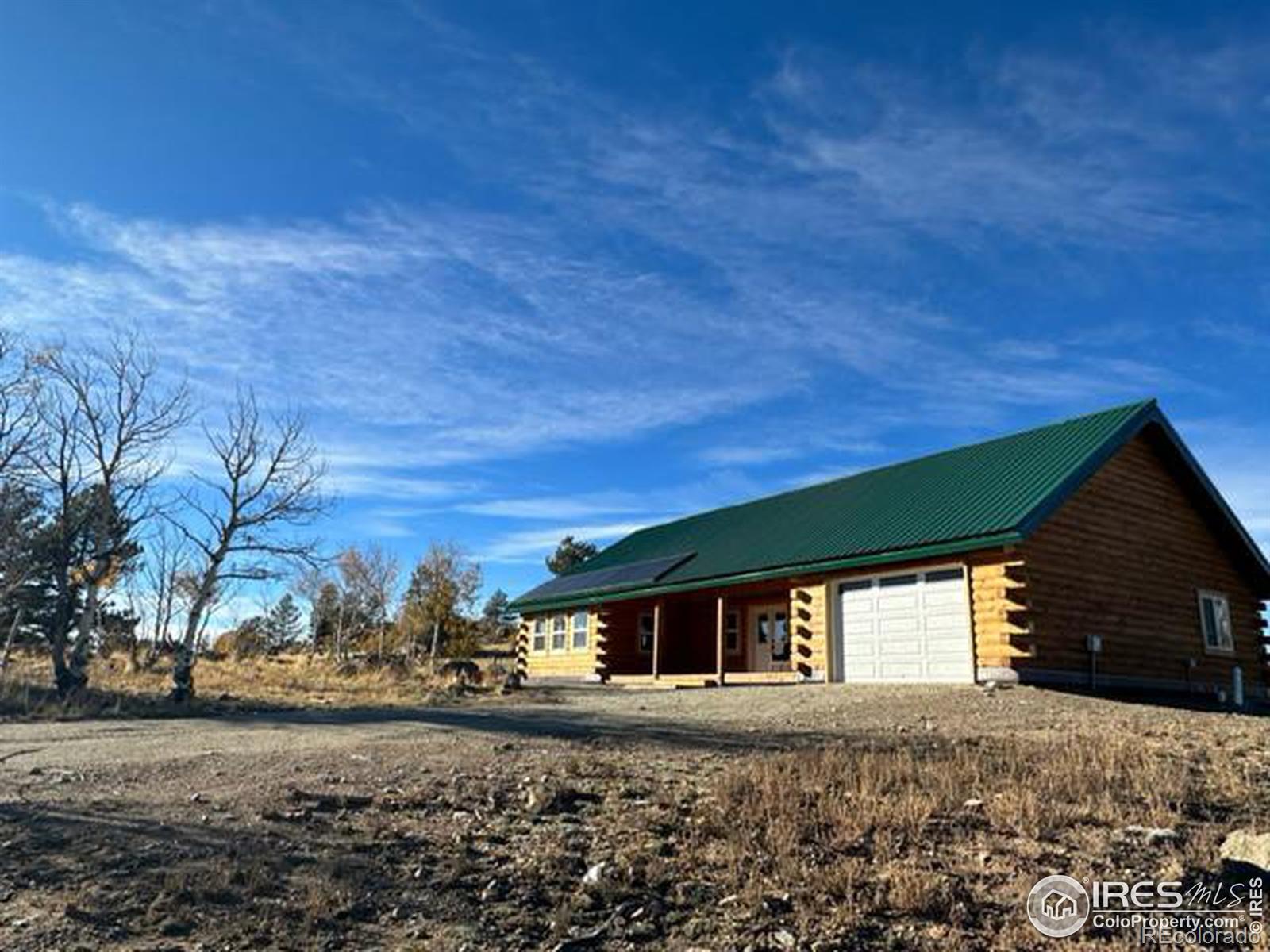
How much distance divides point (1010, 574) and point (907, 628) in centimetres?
278

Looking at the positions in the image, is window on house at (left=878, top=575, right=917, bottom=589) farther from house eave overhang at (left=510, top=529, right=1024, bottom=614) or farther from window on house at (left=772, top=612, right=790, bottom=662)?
window on house at (left=772, top=612, right=790, bottom=662)

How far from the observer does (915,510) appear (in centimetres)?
2039

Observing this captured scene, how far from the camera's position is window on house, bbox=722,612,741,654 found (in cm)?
2770

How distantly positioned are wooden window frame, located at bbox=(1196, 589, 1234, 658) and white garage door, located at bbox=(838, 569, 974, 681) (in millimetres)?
7885

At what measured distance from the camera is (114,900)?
5973mm

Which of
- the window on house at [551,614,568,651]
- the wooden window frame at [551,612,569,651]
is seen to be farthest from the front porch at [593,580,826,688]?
the window on house at [551,614,568,651]

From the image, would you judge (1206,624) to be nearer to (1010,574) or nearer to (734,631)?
(1010,574)

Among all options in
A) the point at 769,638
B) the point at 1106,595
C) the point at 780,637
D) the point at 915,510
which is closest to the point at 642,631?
the point at 769,638

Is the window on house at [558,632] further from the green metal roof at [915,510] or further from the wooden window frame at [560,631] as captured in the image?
the green metal roof at [915,510]

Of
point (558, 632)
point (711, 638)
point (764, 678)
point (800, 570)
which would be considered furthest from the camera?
point (558, 632)

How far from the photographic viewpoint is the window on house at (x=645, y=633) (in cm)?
3003

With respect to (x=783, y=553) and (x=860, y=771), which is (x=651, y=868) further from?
(x=783, y=553)

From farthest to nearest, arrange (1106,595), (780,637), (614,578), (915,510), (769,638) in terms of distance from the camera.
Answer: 1. (614,578)
2. (769,638)
3. (780,637)
4. (915,510)
5. (1106,595)

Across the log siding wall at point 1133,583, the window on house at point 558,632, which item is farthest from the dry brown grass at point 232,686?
the log siding wall at point 1133,583
